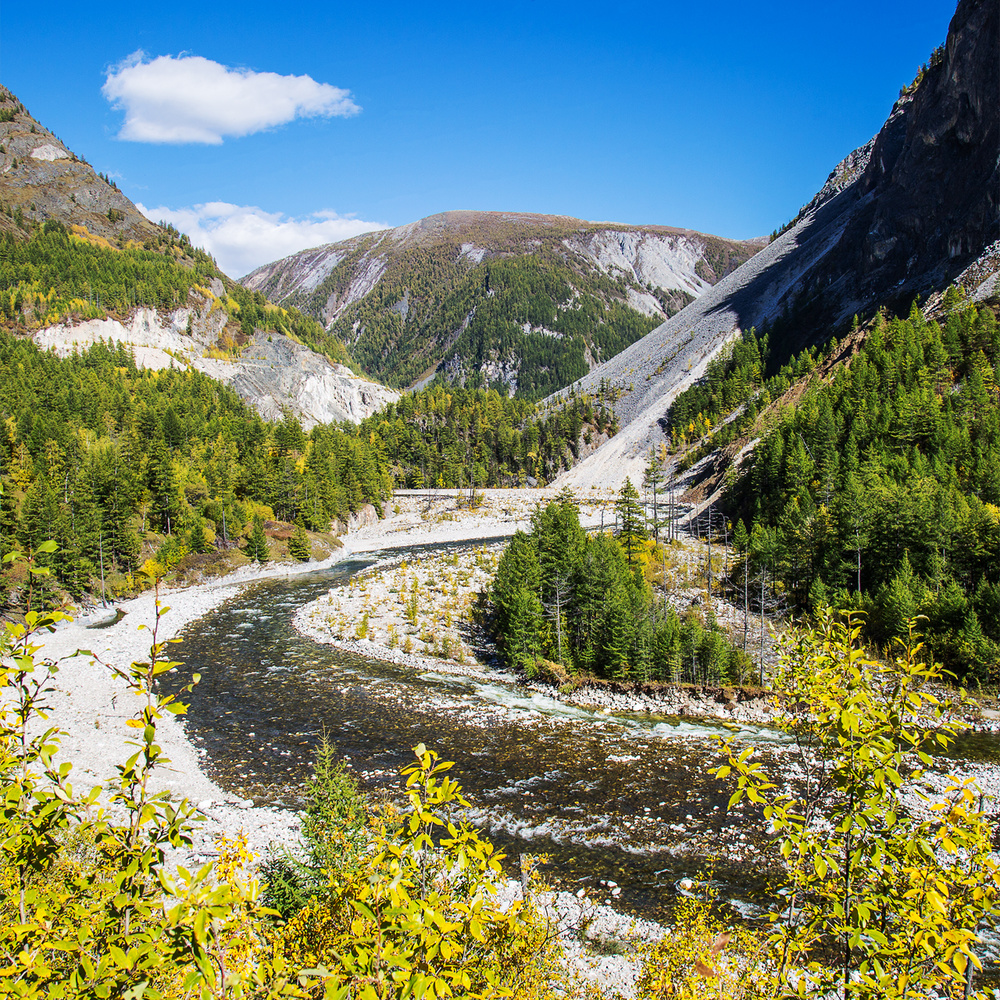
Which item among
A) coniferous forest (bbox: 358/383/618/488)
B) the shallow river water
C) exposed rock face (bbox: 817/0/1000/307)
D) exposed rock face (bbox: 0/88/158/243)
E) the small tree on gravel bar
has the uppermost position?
exposed rock face (bbox: 0/88/158/243)

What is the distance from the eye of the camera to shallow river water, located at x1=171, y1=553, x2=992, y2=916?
61.9 feet

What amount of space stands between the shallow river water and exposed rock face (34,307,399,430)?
117451mm

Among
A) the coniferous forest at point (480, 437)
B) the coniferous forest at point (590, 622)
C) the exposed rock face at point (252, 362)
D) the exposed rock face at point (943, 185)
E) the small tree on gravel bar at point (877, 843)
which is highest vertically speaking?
the exposed rock face at point (943, 185)

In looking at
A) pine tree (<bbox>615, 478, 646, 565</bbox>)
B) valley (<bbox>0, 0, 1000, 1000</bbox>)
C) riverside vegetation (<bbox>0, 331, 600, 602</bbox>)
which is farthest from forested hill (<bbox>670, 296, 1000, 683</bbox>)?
riverside vegetation (<bbox>0, 331, 600, 602</bbox>)

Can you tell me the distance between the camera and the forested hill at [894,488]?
38094mm

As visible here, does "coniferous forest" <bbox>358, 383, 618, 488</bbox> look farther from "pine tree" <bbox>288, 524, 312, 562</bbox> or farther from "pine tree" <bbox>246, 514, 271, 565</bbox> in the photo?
"pine tree" <bbox>246, 514, 271, 565</bbox>

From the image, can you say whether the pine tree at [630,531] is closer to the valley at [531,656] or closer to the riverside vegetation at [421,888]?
the valley at [531,656]

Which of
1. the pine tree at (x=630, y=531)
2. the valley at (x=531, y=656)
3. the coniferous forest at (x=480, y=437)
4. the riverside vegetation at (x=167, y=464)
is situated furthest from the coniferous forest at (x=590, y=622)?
the coniferous forest at (x=480, y=437)

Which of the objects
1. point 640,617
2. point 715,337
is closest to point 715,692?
point 640,617

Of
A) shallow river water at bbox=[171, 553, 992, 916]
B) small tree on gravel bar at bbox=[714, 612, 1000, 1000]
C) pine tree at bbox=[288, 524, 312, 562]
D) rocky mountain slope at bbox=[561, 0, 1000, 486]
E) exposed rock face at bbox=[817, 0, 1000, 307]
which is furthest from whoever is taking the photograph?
rocky mountain slope at bbox=[561, 0, 1000, 486]

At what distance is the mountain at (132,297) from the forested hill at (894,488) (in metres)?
113

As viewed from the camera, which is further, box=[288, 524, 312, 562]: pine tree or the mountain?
the mountain

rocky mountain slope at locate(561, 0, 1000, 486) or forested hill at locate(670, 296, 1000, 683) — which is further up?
rocky mountain slope at locate(561, 0, 1000, 486)

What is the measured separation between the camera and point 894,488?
47.2m
